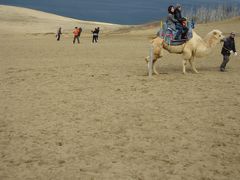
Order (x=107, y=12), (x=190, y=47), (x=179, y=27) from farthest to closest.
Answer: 1. (x=107, y=12)
2. (x=190, y=47)
3. (x=179, y=27)

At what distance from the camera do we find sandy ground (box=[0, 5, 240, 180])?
736cm

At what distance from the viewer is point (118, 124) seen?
968 cm

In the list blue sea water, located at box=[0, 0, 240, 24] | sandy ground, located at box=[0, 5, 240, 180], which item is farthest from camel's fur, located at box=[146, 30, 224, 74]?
blue sea water, located at box=[0, 0, 240, 24]

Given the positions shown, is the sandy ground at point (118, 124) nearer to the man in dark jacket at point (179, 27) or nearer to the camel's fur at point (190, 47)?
the camel's fur at point (190, 47)

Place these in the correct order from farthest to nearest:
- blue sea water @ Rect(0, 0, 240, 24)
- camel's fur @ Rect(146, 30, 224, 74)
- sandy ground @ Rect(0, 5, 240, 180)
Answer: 1. blue sea water @ Rect(0, 0, 240, 24)
2. camel's fur @ Rect(146, 30, 224, 74)
3. sandy ground @ Rect(0, 5, 240, 180)

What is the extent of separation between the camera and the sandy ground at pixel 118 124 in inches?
290

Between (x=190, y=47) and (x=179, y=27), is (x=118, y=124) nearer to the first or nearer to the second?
(x=179, y=27)

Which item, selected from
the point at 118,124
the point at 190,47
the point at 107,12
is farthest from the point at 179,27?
the point at 107,12

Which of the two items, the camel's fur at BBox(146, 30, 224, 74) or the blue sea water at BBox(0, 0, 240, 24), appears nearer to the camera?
the camel's fur at BBox(146, 30, 224, 74)

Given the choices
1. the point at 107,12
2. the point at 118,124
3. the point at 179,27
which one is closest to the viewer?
the point at 118,124

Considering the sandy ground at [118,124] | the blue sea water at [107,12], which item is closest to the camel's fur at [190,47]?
the sandy ground at [118,124]

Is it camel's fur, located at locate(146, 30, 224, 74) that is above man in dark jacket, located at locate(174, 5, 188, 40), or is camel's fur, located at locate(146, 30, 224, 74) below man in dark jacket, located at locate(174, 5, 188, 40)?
below

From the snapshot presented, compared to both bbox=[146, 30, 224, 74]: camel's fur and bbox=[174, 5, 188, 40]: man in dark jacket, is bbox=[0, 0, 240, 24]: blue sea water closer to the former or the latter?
bbox=[146, 30, 224, 74]: camel's fur

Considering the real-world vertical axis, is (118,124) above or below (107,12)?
below
